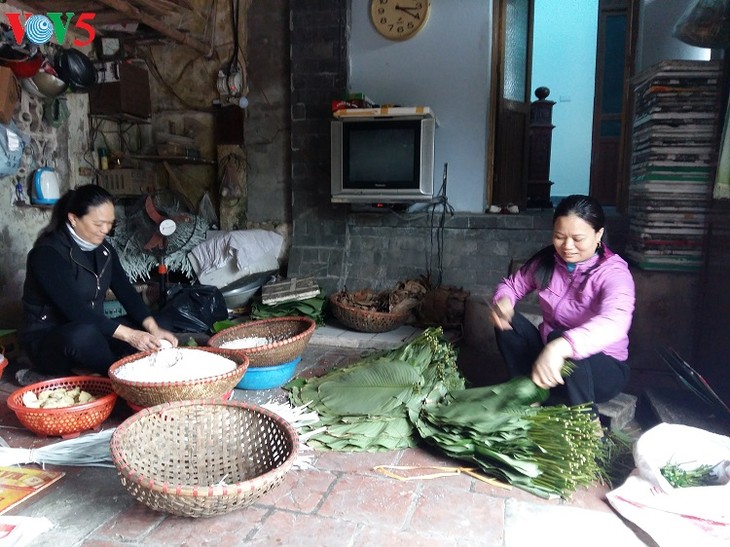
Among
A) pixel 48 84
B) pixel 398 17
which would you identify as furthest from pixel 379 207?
pixel 48 84

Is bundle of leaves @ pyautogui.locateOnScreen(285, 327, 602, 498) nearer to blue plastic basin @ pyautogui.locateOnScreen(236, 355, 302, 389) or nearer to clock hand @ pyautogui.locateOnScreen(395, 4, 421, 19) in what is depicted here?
blue plastic basin @ pyautogui.locateOnScreen(236, 355, 302, 389)

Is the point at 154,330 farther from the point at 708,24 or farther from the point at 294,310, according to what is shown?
the point at 708,24

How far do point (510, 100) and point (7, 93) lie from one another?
12.6 ft

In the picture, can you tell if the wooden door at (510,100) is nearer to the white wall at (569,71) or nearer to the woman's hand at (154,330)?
the white wall at (569,71)

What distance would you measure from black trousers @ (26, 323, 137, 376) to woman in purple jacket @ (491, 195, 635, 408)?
6.38ft

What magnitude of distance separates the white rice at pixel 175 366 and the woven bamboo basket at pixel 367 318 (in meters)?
1.60

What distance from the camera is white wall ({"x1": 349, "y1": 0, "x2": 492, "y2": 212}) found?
14.7 feet

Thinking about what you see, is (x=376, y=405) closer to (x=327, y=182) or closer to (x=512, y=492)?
(x=512, y=492)

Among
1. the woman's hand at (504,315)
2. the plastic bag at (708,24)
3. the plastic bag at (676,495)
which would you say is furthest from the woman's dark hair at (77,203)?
the plastic bag at (708,24)

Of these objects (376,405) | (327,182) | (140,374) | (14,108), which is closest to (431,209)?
(327,182)

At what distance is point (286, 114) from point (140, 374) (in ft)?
10.9

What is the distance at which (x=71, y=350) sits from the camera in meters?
2.68

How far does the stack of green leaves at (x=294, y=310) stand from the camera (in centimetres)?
428

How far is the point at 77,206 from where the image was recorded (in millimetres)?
2686
